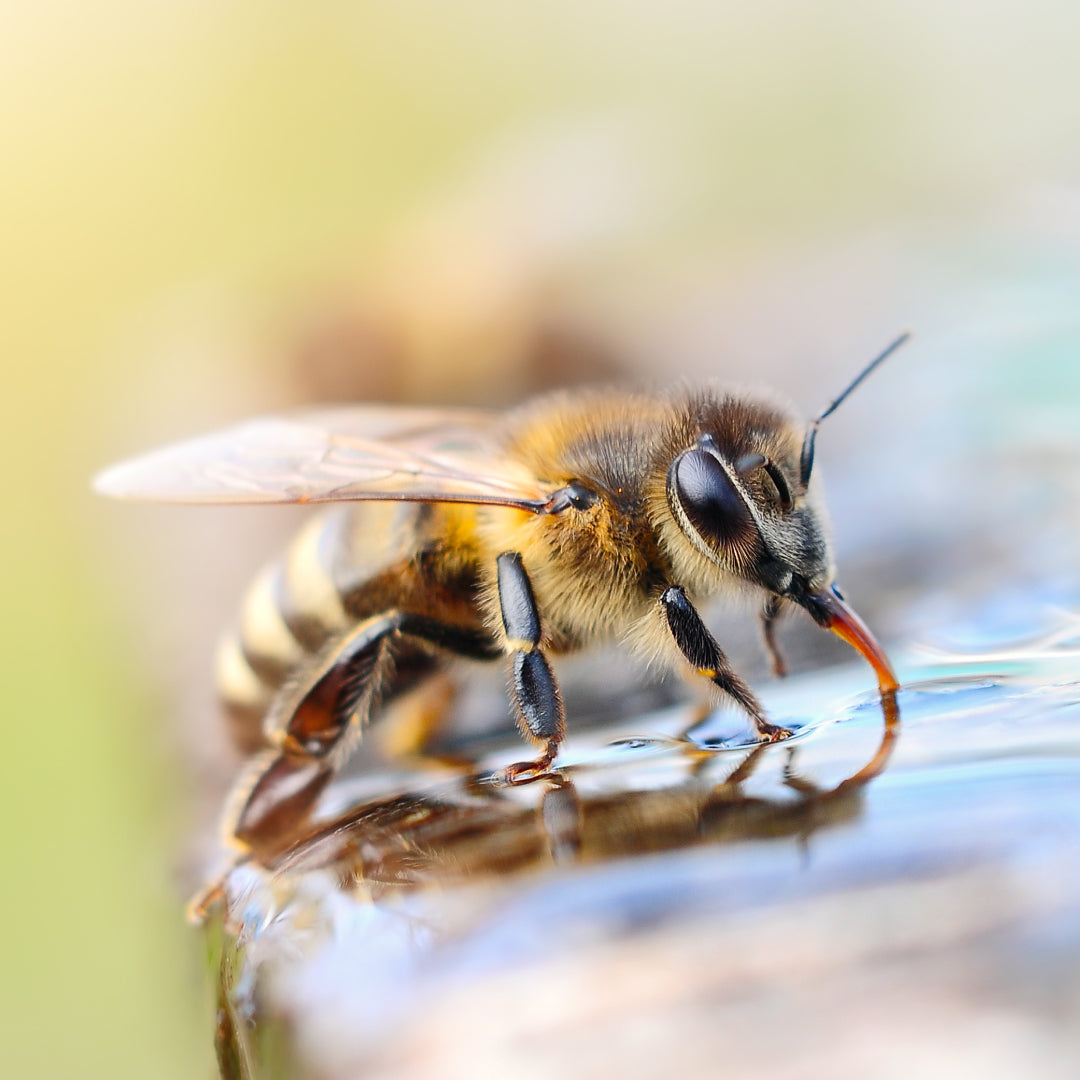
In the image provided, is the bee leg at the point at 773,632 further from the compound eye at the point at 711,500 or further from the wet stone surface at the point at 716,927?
the wet stone surface at the point at 716,927

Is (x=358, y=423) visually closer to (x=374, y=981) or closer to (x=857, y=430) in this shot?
(x=857, y=430)

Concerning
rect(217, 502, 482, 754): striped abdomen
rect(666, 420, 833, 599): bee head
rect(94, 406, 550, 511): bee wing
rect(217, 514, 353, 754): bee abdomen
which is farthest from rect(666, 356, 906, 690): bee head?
rect(217, 514, 353, 754): bee abdomen

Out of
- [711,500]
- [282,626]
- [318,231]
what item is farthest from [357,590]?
[318,231]

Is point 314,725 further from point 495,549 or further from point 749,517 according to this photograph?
point 749,517

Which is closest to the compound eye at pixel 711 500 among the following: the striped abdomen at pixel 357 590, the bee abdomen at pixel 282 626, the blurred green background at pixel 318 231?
the striped abdomen at pixel 357 590

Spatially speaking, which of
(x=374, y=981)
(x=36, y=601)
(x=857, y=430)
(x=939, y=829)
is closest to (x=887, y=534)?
(x=857, y=430)
